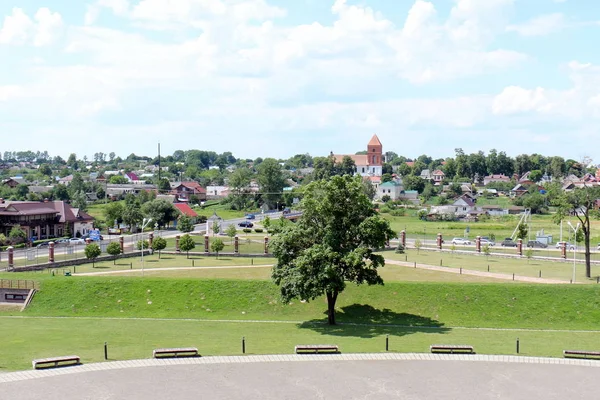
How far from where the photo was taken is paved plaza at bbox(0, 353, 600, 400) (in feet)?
69.8

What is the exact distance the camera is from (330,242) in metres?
32.9

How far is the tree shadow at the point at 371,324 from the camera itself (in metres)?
32.0

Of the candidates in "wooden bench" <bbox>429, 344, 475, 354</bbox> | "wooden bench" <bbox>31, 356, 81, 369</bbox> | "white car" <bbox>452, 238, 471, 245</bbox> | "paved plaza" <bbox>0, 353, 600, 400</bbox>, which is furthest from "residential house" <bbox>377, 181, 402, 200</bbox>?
"wooden bench" <bbox>31, 356, 81, 369</bbox>

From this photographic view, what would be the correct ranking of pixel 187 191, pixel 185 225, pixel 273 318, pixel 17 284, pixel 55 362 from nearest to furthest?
1. pixel 55 362
2. pixel 273 318
3. pixel 17 284
4. pixel 185 225
5. pixel 187 191

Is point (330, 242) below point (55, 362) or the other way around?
the other way around

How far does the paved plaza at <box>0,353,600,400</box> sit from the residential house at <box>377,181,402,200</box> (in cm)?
12727

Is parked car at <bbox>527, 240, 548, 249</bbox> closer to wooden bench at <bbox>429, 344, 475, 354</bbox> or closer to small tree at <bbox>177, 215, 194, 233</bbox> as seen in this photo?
small tree at <bbox>177, 215, 194, 233</bbox>

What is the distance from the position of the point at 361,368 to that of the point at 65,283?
2276cm

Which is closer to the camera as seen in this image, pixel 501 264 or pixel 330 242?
pixel 330 242

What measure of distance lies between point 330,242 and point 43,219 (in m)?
53.2

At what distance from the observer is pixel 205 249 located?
62.9 m

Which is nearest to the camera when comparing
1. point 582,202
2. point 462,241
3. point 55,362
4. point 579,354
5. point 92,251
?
point 55,362

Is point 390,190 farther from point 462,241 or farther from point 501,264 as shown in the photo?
point 501,264

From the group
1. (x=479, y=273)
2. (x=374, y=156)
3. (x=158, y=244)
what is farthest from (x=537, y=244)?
(x=374, y=156)
